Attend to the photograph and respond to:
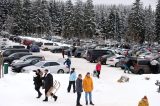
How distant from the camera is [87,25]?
96.7 m

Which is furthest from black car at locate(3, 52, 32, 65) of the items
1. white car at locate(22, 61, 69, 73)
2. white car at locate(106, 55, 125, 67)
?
white car at locate(106, 55, 125, 67)

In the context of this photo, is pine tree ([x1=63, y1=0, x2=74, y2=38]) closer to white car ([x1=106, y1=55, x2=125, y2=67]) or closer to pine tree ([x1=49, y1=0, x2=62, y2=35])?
pine tree ([x1=49, y1=0, x2=62, y2=35])

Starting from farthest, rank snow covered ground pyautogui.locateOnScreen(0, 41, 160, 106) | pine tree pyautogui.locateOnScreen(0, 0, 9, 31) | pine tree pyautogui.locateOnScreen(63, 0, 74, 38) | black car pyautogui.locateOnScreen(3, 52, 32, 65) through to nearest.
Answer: pine tree pyautogui.locateOnScreen(0, 0, 9, 31) → pine tree pyautogui.locateOnScreen(63, 0, 74, 38) → black car pyautogui.locateOnScreen(3, 52, 32, 65) → snow covered ground pyautogui.locateOnScreen(0, 41, 160, 106)

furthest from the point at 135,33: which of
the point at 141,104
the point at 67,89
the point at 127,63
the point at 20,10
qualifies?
the point at 141,104

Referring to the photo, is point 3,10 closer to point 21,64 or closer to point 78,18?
point 78,18

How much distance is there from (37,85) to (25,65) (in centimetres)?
1550

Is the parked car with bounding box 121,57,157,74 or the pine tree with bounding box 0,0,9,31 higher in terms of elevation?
the pine tree with bounding box 0,0,9,31

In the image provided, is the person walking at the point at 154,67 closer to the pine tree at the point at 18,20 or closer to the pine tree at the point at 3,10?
the pine tree at the point at 18,20

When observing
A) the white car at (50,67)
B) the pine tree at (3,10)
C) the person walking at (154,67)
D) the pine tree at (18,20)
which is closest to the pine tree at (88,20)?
the pine tree at (18,20)

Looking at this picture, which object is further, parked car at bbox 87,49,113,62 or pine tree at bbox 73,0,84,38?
pine tree at bbox 73,0,84,38

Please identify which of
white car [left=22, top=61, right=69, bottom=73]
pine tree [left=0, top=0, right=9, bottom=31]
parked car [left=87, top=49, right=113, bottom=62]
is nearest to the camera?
white car [left=22, top=61, right=69, bottom=73]

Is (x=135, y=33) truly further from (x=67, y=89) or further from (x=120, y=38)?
(x=67, y=89)

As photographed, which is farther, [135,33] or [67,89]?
[135,33]

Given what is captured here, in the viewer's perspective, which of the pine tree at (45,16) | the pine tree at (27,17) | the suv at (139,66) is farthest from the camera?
the pine tree at (45,16)
